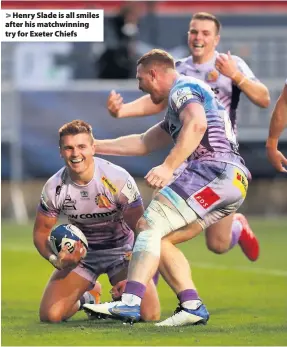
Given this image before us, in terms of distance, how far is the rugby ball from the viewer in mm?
10883

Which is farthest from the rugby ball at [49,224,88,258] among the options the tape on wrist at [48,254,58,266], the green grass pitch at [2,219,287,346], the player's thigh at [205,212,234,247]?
the player's thigh at [205,212,234,247]

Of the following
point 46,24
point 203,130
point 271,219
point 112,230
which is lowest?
point 271,219

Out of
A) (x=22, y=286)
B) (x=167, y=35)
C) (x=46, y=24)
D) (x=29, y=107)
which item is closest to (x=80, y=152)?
(x=46, y=24)

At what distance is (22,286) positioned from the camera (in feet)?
49.1

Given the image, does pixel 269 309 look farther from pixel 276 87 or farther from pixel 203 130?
pixel 276 87

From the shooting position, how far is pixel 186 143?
994cm

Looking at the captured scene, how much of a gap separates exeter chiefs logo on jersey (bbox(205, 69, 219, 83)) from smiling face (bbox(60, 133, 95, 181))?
2579 millimetres

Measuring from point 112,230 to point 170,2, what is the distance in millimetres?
16273

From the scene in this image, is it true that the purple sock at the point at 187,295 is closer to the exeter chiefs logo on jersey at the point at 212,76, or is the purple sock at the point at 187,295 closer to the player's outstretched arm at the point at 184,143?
the player's outstretched arm at the point at 184,143

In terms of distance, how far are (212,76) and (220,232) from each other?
1453mm

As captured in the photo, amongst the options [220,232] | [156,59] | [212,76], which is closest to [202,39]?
[212,76]

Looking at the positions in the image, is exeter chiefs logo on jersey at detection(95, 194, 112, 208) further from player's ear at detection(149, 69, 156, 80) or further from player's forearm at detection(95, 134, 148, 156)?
player's ear at detection(149, 69, 156, 80)

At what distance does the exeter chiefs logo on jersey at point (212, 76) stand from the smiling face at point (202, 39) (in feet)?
0.55

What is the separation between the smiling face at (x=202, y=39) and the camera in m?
13.1
